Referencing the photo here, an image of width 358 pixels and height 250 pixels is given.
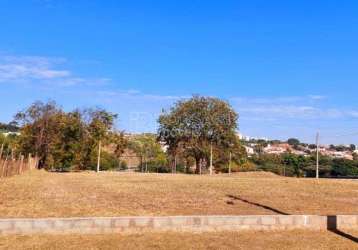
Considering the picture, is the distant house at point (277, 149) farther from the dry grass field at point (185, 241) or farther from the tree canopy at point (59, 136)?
the dry grass field at point (185, 241)

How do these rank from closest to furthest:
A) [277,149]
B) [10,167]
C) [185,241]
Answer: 1. [185,241]
2. [10,167]
3. [277,149]

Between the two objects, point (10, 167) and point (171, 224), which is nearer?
point (171, 224)

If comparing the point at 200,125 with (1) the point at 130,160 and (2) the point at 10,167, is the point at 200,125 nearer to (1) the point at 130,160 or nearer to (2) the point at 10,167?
(1) the point at 130,160

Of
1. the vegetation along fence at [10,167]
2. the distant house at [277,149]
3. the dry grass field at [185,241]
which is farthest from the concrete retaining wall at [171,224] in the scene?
the distant house at [277,149]

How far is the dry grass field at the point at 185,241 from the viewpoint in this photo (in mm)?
6637

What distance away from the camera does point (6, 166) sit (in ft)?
71.5

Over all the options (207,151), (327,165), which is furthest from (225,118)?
(327,165)

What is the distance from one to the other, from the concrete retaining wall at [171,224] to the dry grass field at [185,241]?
0.19 meters

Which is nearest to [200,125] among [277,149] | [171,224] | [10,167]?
[10,167]

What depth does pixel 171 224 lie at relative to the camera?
7.73 metres

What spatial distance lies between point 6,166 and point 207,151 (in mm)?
21248

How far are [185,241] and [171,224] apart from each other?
70cm

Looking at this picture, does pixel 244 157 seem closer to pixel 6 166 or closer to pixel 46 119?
pixel 46 119

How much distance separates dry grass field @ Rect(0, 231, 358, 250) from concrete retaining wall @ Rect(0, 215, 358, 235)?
0.62ft
